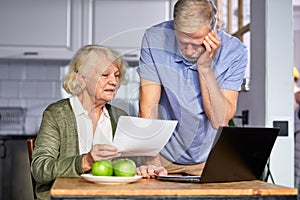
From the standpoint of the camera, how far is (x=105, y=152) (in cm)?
186

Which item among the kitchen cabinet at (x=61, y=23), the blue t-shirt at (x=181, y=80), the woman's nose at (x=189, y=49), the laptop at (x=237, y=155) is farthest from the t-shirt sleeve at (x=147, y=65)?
the kitchen cabinet at (x=61, y=23)

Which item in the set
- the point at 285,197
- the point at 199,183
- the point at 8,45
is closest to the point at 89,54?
the point at 199,183

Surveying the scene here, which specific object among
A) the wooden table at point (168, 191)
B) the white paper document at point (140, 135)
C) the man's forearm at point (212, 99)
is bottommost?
the wooden table at point (168, 191)

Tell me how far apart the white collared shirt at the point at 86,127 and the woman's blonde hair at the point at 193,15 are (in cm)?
44

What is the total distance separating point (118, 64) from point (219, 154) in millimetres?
535

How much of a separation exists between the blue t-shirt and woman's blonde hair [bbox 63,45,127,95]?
109 mm

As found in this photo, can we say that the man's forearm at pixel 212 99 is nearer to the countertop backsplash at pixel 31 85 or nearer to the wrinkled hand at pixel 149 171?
the wrinkled hand at pixel 149 171

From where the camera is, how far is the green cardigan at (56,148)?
200cm

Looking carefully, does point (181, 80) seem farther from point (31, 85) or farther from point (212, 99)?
point (31, 85)

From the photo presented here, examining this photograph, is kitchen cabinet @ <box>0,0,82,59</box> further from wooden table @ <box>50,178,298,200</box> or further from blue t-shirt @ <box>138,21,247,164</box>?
wooden table @ <box>50,178,298,200</box>

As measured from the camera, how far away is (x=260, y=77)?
120 inches

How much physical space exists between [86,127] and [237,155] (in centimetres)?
64

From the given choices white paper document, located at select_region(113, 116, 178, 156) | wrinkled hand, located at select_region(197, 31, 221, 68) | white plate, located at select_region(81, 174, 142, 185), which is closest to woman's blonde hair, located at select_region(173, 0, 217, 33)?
wrinkled hand, located at select_region(197, 31, 221, 68)

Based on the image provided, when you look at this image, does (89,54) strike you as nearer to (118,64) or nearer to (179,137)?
(118,64)
